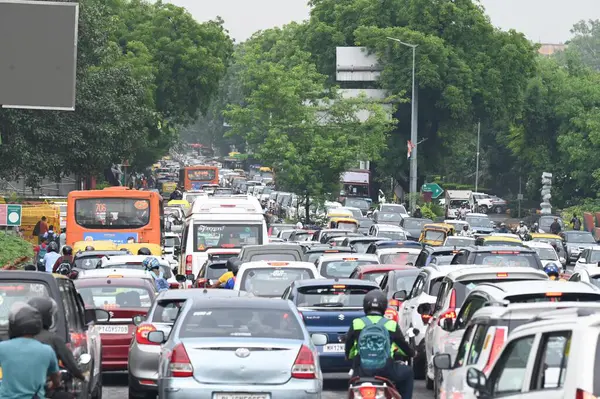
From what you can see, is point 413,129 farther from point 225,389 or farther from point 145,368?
point 225,389

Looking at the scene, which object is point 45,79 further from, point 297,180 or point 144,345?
point 297,180

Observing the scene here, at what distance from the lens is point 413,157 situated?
267ft

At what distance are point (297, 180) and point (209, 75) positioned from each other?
25854mm

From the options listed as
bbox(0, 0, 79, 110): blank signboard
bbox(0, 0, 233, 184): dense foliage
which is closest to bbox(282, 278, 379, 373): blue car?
bbox(0, 0, 79, 110): blank signboard

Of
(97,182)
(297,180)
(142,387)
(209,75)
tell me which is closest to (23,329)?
(142,387)

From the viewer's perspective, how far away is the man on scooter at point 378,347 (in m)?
13.0

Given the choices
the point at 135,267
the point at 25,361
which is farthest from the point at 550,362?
the point at 135,267

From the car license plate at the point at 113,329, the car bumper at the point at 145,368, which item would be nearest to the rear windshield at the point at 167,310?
the car bumper at the point at 145,368

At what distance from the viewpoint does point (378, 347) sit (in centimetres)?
1298

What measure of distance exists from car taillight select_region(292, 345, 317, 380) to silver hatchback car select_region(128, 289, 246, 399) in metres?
2.95

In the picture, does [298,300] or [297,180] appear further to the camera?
[297,180]

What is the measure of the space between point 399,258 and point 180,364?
62.8 feet

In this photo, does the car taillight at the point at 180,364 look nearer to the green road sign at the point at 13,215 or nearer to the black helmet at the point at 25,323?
the black helmet at the point at 25,323

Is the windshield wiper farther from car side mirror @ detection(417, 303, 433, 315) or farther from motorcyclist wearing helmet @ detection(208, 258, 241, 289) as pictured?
motorcyclist wearing helmet @ detection(208, 258, 241, 289)
